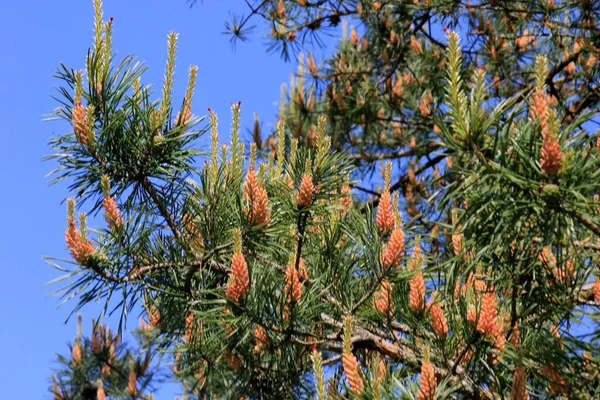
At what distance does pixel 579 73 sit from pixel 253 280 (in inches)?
88.8

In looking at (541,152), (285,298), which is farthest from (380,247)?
(541,152)

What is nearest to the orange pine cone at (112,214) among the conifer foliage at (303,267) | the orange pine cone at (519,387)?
the conifer foliage at (303,267)

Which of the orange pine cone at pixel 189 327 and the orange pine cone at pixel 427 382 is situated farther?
the orange pine cone at pixel 189 327

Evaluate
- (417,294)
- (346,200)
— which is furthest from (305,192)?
(346,200)

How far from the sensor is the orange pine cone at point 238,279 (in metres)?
1.27

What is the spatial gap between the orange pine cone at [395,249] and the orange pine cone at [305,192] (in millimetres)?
183

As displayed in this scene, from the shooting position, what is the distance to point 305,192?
4.83 ft

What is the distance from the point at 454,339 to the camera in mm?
1412

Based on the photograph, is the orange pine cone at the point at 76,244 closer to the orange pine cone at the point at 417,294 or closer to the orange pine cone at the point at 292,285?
the orange pine cone at the point at 292,285

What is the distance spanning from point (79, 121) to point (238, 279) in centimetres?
45

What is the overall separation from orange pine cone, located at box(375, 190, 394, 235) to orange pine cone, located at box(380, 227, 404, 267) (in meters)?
0.06

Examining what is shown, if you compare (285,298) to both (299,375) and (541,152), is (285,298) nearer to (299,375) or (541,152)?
(299,375)

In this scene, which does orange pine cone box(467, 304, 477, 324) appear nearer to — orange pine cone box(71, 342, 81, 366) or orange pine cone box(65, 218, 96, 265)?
orange pine cone box(65, 218, 96, 265)

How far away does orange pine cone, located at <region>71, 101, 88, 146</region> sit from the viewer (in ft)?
4.82
